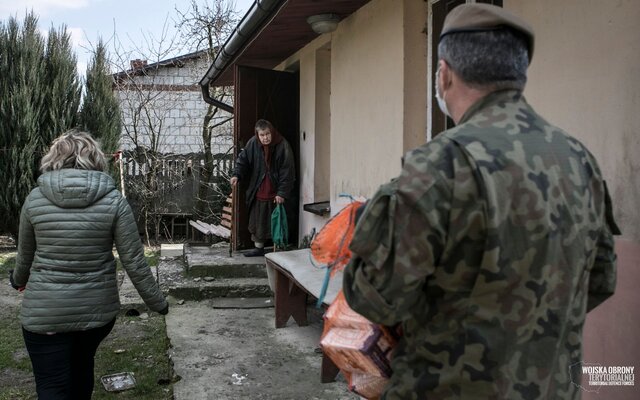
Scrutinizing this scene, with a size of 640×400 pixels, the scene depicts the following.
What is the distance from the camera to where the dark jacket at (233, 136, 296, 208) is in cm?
731

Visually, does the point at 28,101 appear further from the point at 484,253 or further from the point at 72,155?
the point at 484,253

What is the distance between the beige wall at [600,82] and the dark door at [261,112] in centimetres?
505

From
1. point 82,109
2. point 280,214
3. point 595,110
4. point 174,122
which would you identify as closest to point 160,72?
point 174,122

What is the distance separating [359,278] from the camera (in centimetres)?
147

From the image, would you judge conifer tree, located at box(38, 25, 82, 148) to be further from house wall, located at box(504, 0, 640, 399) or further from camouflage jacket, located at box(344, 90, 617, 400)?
camouflage jacket, located at box(344, 90, 617, 400)

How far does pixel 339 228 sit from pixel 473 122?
0.53m

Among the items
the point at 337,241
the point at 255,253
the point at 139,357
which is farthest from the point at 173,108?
the point at 337,241

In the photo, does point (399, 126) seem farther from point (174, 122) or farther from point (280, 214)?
point (174, 122)

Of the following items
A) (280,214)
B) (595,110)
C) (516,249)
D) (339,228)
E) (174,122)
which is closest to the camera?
(516,249)

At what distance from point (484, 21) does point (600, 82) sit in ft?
4.96

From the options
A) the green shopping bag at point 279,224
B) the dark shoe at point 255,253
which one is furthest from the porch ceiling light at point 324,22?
the dark shoe at point 255,253

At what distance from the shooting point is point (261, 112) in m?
8.26

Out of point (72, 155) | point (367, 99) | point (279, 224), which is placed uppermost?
point (367, 99)

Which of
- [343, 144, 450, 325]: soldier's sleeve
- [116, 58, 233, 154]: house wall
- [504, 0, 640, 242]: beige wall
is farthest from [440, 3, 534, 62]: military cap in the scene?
[116, 58, 233, 154]: house wall
